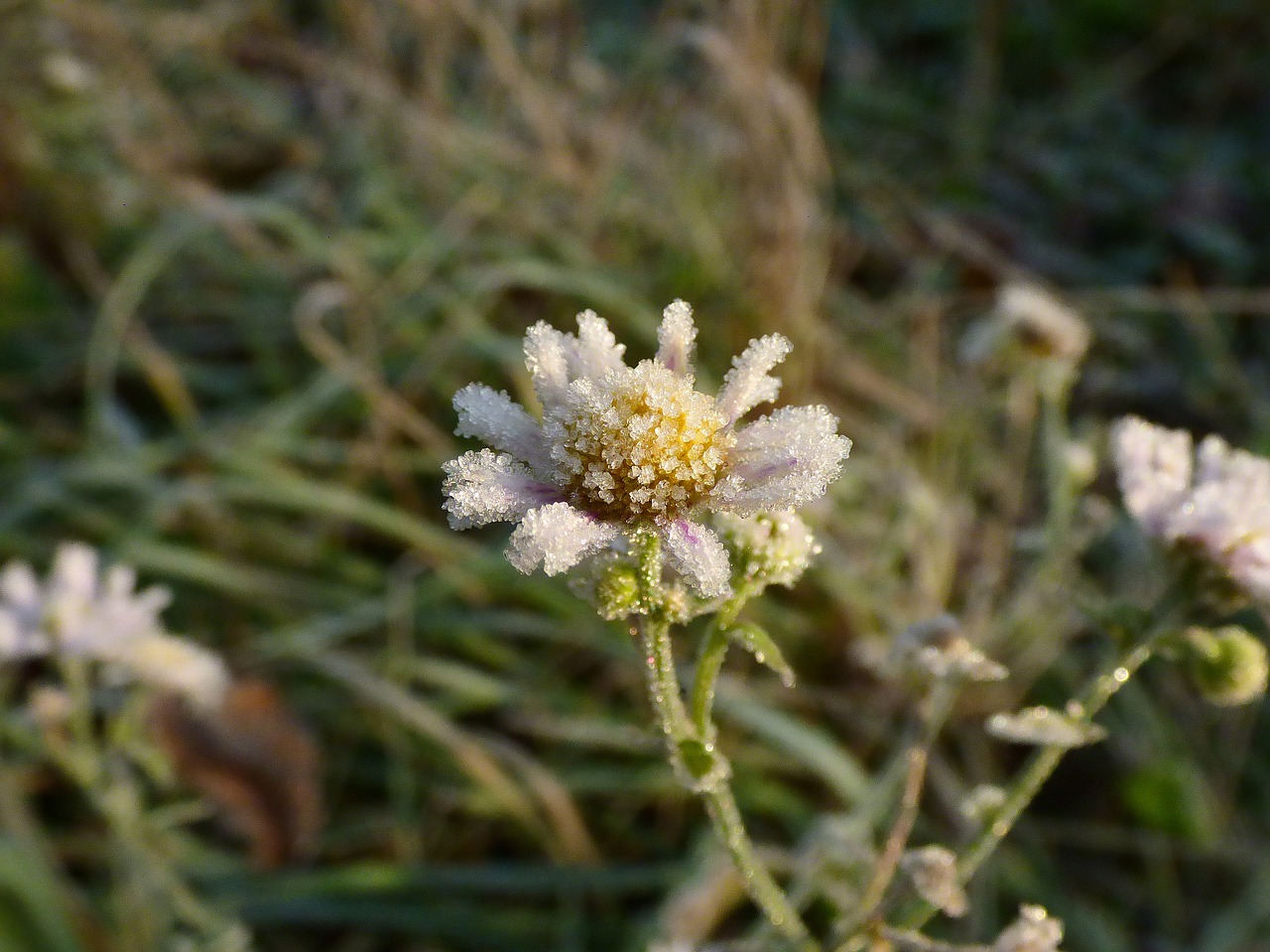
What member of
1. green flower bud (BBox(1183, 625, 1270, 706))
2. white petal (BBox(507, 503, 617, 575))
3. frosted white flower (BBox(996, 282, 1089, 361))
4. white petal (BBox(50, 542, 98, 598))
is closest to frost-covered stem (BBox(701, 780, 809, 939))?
white petal (BBox(507, 503, 617, 575))

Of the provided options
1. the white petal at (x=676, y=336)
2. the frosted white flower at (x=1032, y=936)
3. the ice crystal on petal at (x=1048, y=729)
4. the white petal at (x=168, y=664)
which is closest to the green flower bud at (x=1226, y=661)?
the ice crystal on petal at (x=1048, y=729)

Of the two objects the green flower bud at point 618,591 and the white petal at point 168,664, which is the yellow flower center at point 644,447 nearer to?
the green flower bud at point 618,591

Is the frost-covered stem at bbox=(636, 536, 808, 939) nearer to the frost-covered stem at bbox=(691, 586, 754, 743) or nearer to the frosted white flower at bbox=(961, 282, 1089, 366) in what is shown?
the frost-covered stem at bbox=(691, 586, 754, 743)

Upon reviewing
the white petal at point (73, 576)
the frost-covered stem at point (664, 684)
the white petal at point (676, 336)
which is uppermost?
the white petal at point (73, 576)

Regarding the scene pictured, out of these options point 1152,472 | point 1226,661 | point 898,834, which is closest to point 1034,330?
point 1152,472

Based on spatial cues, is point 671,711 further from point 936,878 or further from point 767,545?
point 936,878

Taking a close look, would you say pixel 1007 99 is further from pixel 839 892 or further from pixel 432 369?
pixel 839 892
